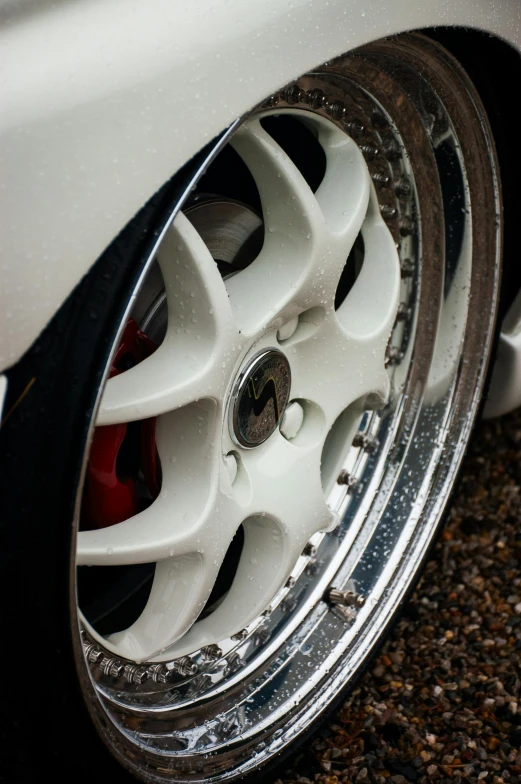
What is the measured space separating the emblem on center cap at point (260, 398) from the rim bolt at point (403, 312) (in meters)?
0.44

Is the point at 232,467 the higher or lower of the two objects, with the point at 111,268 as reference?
lower

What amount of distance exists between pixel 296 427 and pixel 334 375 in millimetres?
109

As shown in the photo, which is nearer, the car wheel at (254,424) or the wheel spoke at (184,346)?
the car wheel at (254,424)

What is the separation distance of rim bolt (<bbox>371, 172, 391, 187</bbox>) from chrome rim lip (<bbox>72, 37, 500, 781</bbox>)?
0.60 ft

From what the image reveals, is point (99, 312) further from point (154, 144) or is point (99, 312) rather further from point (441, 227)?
point (441, 227)

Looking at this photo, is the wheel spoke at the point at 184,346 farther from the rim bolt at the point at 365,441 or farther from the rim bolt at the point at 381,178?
the rim bolt at the point at 365,441

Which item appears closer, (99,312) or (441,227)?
(99,312)

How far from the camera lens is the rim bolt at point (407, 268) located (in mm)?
1636

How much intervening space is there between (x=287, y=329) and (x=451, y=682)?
32.0 inches

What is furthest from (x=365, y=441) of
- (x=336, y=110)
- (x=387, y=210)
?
(x=336, y=110)

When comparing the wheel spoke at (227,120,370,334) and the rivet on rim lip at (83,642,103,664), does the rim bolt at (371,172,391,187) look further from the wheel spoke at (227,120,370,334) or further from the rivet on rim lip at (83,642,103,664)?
the rivet on rim lip at (83,642,103,664)

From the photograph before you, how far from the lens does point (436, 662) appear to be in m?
1.68

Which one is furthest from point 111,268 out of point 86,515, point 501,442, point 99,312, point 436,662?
point 501,442

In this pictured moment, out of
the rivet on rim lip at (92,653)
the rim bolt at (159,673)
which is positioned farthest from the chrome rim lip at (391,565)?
the rivet on rim lip at (92,653)
